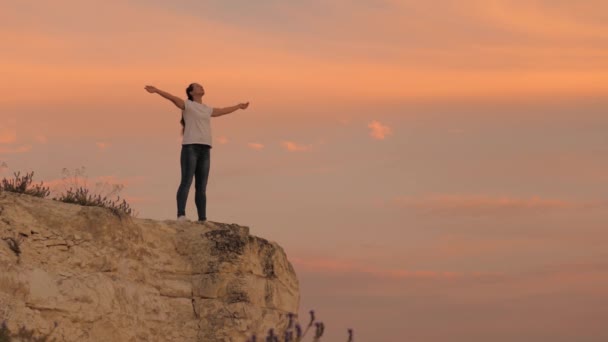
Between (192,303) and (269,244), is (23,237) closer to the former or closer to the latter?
(192,303)

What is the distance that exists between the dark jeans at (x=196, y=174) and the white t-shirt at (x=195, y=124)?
14 centimetres

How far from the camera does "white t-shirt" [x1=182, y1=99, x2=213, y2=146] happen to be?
17797 millimetres

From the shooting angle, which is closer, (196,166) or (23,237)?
(23,237)

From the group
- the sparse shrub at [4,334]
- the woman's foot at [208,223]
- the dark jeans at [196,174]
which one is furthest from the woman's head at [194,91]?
the sparse shrub at [4,334]

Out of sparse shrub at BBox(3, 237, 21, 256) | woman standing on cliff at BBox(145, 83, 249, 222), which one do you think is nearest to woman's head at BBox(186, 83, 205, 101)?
woman standing on cliff at BBox(145, 83, 249, 222)

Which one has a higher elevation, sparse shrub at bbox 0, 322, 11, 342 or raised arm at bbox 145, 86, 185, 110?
raised arm at bbox 145, 86, 185, 110

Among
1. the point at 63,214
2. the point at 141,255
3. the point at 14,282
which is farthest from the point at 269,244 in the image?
the point at 14,282

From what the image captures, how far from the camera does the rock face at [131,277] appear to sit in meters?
15.0

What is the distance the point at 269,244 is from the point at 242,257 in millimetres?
1004

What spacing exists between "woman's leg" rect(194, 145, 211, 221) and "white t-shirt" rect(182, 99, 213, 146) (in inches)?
8.9

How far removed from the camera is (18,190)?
54.8ft

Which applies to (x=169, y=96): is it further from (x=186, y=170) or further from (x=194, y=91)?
(x=186, y=170)

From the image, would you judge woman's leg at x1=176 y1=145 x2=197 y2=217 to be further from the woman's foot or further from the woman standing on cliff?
the woman's foot

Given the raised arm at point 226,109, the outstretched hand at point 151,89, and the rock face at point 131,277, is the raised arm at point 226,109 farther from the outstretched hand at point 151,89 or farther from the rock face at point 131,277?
the rock face at point 131,277
